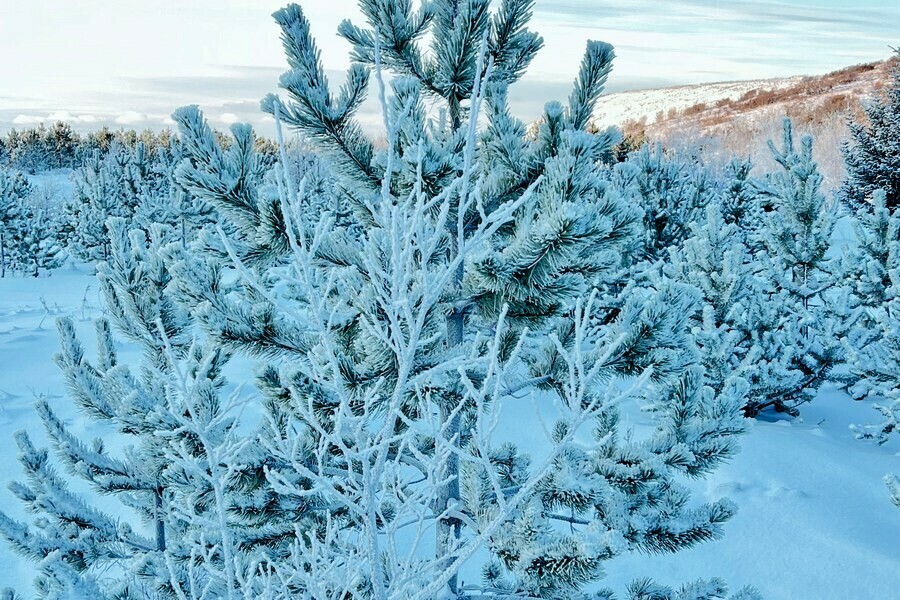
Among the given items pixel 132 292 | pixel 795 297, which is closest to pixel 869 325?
pixel 795 297

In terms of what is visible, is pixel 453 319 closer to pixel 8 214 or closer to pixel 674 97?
pixel 8 214

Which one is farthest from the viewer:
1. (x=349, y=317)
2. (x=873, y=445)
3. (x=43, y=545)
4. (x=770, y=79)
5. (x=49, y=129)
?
(x=770, y=79)

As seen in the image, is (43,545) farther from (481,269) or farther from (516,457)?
(481,269)

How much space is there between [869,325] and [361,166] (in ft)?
29.9

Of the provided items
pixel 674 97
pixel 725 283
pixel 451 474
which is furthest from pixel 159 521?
pixel 674 97

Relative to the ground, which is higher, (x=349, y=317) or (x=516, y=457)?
(x=349, y=317)

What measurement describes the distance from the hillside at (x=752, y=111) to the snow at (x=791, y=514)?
32.2 meters

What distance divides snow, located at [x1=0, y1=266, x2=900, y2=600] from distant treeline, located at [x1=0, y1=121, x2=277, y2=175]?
6417 cm

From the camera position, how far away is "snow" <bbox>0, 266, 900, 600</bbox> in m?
4.81

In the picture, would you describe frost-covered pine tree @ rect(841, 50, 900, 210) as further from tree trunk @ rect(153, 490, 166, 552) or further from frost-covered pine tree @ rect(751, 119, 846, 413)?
tree trunk @ rect(153, 490, 166, 552)

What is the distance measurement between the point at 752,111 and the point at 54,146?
3416 inches

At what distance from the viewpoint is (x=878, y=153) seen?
2230 centimetres

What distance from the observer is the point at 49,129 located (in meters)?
83.8

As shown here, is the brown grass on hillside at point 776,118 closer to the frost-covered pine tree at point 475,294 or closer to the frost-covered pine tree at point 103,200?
the frost-covered pine tree at point 103,200
